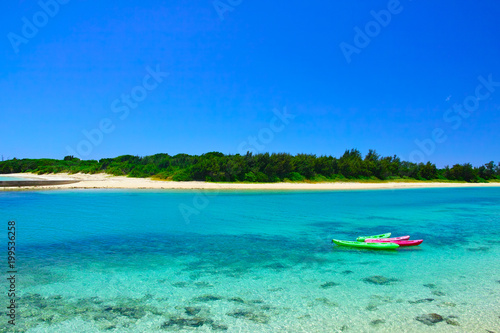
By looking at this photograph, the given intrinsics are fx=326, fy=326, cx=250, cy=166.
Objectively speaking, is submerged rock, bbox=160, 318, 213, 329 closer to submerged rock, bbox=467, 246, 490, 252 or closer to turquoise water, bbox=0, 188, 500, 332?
turquoise water, bbox=0, 188, 500, 332

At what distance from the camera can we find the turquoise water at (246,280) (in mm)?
6625

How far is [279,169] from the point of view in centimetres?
5628

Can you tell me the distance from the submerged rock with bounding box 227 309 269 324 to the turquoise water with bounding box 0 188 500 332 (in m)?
0.02

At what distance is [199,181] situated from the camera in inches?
2066

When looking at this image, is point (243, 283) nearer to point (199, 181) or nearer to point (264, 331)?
point (264, 331)

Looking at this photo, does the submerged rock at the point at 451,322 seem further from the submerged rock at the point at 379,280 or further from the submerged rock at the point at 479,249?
the submerged rock at the point at 479,249

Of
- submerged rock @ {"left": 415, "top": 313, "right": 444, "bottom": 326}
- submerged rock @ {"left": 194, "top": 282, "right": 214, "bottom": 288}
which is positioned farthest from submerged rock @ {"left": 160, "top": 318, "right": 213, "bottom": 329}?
submerged rock @ {"left": 415, "top": 313, "right": 444, "bottom": 326}

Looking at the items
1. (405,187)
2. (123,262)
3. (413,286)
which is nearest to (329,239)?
(413,286)

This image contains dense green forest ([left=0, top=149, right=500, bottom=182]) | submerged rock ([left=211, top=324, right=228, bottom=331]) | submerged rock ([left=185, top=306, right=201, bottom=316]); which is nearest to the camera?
submerged rock ([left=211, top=324, right=228, bottom=331])

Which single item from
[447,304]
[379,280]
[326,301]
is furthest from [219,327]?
[447,304]

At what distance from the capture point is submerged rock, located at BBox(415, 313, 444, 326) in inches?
259

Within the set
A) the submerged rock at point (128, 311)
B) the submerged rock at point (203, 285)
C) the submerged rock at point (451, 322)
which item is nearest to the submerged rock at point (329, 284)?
the submerged rock at point (451, 322)

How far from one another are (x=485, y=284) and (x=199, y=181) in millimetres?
45957

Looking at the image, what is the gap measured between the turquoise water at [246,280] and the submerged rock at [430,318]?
9 cm
